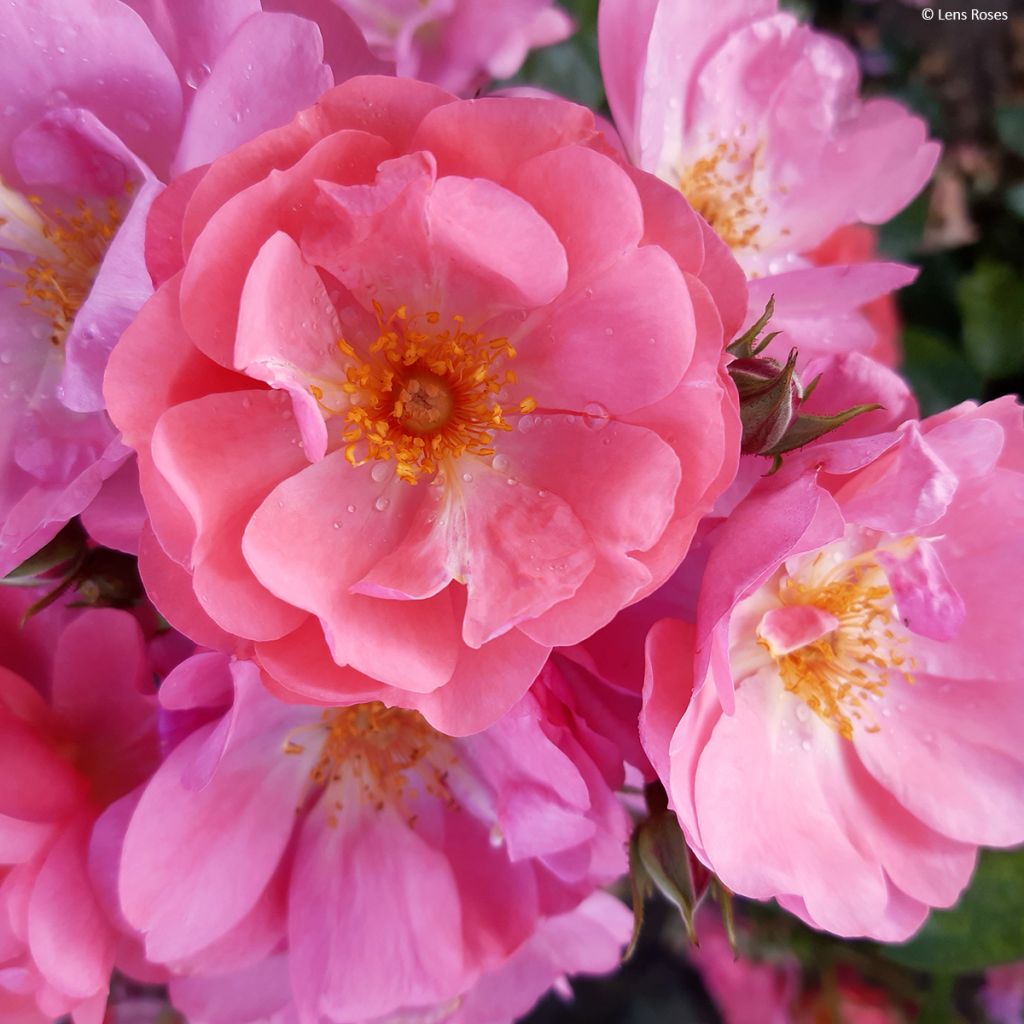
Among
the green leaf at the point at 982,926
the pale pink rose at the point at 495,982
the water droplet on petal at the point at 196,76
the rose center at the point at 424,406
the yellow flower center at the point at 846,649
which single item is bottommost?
the green leaf at the point at 982,926

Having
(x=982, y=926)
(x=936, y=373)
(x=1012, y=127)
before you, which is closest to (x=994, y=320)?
(x=936, y=373)

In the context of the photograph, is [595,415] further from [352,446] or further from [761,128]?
[761,128]

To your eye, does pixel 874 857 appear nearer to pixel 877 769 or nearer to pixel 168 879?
pixel 877 769

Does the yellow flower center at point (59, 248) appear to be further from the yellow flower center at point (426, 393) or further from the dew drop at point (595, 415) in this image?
the dew drop at point (595, 415)

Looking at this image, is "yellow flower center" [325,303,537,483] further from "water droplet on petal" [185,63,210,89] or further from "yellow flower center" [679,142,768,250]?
"yellow flower center" [679,142,768,250]

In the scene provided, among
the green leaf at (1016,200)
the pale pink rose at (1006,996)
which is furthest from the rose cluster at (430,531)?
the pale pink rose at (1006,996)

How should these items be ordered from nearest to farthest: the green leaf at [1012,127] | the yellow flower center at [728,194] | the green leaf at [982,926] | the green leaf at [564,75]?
the yellow flower center at [728,194] < the green leaf at [982,926] < the green leaf at [564,75] < the green leaf at [1012,127]
